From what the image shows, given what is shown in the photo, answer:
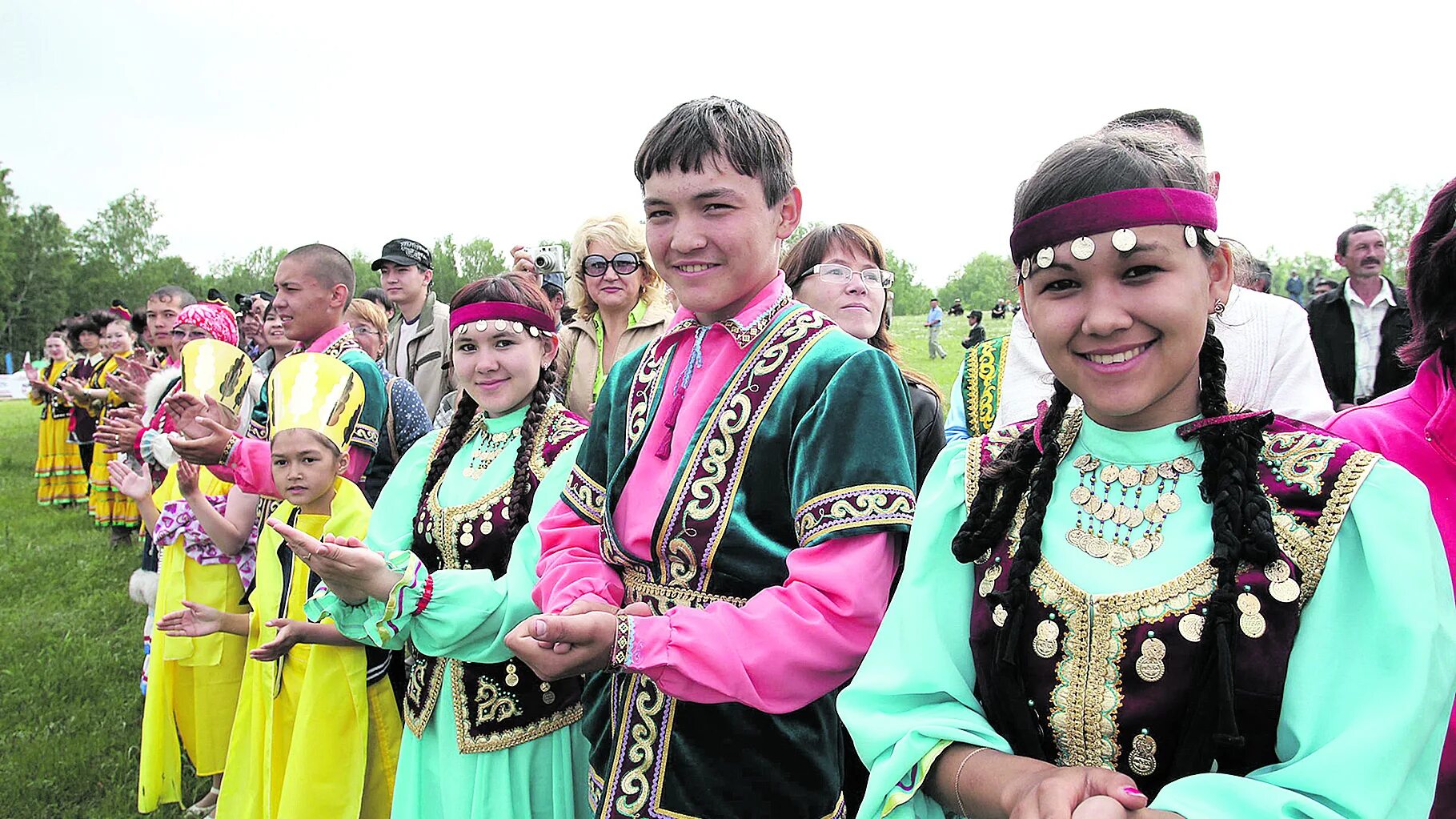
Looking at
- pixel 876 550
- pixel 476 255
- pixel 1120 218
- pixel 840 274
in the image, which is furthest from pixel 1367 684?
pixel 476 255

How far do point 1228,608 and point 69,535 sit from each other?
12.9 m

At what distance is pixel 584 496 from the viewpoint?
2180 mm

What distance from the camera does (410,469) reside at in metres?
3.00

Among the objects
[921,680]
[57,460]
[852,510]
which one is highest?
[852,510]

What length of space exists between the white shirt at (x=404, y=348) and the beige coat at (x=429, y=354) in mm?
15

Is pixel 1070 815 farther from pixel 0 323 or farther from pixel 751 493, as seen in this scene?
pixel 0 323

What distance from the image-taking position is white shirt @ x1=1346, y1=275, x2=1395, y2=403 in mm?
6887

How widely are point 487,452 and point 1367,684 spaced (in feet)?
7.72

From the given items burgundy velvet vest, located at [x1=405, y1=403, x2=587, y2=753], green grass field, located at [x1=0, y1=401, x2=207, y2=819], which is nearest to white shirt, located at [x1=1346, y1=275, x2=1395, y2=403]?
burgundy velvet vest, located at [x1=405, y1=403, x2=587, y2=753]

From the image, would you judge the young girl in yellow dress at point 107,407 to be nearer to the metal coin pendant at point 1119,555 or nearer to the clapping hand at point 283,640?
the clapping hand at point 283,640

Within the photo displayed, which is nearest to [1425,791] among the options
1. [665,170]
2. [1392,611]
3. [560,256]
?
[1392,611]

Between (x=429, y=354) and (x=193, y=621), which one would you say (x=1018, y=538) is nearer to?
(x=193, y=621)

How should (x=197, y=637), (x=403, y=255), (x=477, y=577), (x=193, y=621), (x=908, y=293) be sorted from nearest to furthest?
(x=477, y=577)
(x=193, y=621)
(x=197, y=637)
(x=403, y=255)
(x=908, y=293)

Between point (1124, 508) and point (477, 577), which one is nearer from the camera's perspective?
point (1124, 508)
